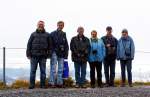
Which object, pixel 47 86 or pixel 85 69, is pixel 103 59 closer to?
pixel 85 69

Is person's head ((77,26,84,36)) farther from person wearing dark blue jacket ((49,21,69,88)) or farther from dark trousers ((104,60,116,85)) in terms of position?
dark trousers ((104,60,116,85))

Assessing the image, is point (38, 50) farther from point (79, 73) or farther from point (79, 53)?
point (79, 73)

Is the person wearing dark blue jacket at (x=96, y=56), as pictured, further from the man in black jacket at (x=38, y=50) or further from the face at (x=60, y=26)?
the man in black jacket at (x=38, y=50)

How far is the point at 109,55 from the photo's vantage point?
2133cm

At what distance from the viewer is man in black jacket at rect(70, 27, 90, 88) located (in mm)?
20422

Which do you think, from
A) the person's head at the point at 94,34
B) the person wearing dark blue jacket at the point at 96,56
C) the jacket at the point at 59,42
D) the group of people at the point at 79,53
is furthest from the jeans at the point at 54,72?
the person's head at the point at 94,34

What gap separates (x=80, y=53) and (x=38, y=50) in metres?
1.50

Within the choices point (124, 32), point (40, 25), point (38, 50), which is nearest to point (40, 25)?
point (40, 25)

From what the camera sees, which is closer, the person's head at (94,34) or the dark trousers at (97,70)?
the person's head at (94,34)

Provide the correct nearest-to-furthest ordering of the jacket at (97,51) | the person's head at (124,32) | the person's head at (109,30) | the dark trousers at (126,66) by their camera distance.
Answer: the jacket at (97,51)
the person's head at (109,30)
the person's head at (124,32)
the dark trousers at (126,66)

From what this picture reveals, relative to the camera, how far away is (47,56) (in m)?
19.8

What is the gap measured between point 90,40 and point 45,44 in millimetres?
1826

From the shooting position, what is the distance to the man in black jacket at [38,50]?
19.6 m

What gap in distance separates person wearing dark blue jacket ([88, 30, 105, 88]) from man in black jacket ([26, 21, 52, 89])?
5.52 feet
